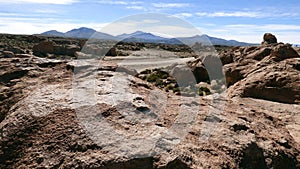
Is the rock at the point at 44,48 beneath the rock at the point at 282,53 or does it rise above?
beneath

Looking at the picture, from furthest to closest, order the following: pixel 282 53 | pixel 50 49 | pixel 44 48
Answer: pixel 50 49 < pixel 44 48 < pixel 282 53

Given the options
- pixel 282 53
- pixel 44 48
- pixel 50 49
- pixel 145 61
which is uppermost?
pixel 282 53

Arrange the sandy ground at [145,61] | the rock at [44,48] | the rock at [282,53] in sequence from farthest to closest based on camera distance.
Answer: the rock at [44,48] < the sandy ground at [145,61] < the rock at [282,53]

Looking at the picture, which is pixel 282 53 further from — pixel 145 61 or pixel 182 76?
pixel 145 61

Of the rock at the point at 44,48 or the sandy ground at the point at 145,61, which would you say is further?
the rock at the point at 44,48

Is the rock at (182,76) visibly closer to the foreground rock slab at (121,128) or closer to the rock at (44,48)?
the foreground rock slab at (121,128)

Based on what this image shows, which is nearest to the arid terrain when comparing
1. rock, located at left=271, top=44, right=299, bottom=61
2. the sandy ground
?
rock, located at left=271, top=44, right=299, bottom=61

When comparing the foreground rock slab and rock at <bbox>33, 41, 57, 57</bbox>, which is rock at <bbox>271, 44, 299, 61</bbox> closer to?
the foreground rock slab

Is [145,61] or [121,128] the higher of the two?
[121,128]

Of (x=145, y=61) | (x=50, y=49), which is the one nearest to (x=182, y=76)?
(x=145, y=61)

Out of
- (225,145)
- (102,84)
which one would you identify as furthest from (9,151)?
(225,145)

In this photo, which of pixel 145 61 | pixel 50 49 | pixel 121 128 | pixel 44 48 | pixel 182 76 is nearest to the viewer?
pixel 121 128

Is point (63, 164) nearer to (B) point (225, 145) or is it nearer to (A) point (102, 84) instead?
(A) point (102, 84)

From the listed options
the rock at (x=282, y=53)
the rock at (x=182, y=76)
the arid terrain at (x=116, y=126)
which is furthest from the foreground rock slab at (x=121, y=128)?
the rock at (x=182, y=76)
